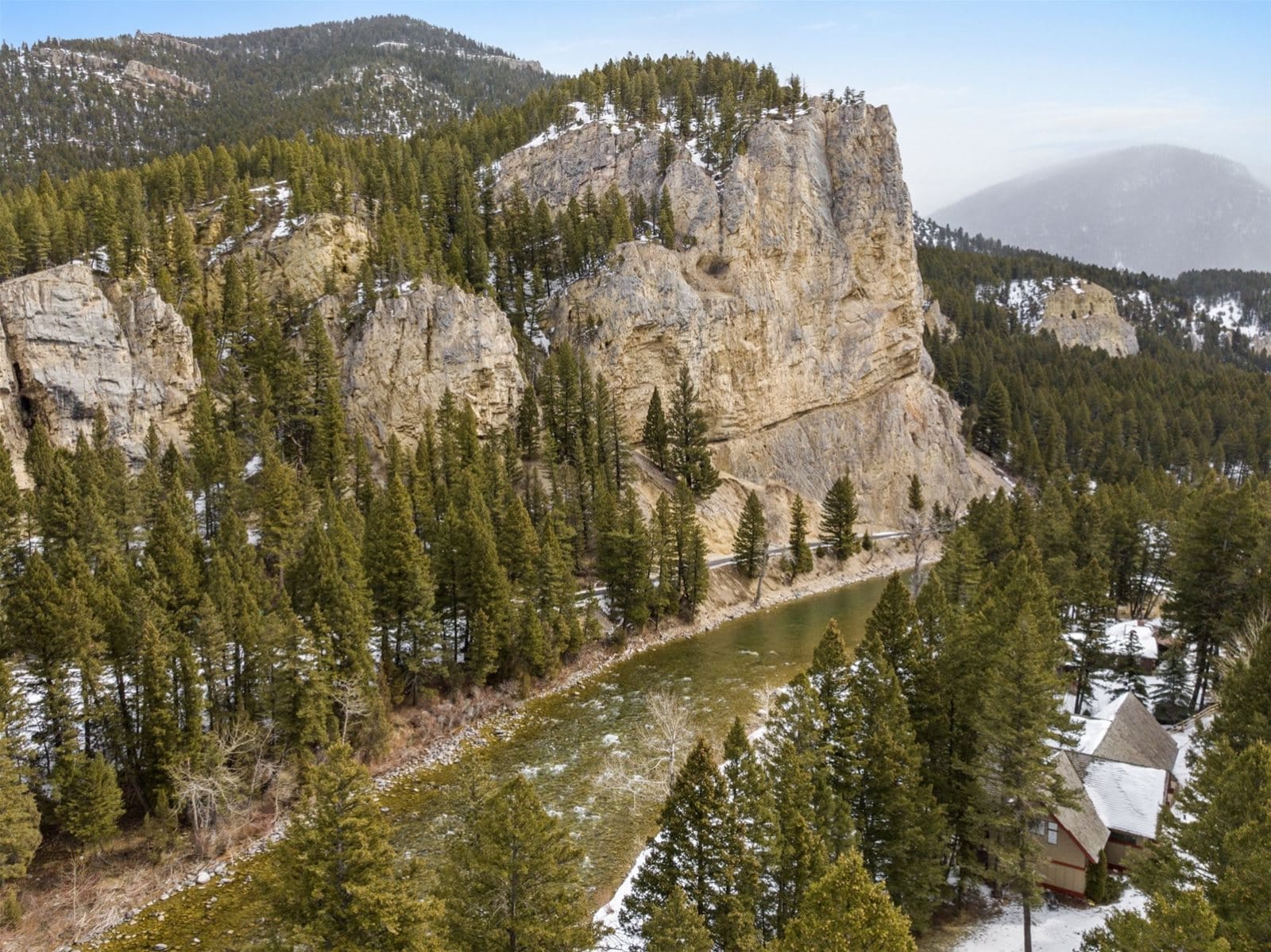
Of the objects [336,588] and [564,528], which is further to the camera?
[564,528]

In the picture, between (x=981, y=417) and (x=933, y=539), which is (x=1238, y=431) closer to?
(x=981, y=417)

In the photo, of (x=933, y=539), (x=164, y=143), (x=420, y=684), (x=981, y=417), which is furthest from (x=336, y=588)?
(x=164, y=143)

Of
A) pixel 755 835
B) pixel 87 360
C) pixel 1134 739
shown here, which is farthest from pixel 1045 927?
pixel 87 360

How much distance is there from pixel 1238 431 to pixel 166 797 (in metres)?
138

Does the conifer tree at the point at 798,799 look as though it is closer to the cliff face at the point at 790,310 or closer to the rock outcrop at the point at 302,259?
the cliff face at the point at 790,310

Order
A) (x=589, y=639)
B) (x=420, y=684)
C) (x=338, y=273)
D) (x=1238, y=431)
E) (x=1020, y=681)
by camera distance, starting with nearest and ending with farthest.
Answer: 1. (x=1020, y=681)
2. (x=420, y=684)
3. (x=589, y=639)
4. (x=338, y=273)
5. (x=1238, y=431)

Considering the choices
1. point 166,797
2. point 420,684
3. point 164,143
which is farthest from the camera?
point 164,143

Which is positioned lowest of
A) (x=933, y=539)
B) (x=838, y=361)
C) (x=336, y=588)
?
(x=933, y=539)

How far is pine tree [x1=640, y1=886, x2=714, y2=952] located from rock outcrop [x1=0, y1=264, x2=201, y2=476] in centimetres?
6328

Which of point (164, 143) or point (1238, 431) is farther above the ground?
point (164, 143)

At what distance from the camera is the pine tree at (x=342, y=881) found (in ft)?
42.6

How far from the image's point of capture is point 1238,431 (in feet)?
369

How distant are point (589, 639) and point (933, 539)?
2150 inches

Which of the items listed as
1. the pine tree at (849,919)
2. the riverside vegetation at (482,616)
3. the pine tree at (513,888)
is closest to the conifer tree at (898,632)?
the riverside vegetation at (482,616)
